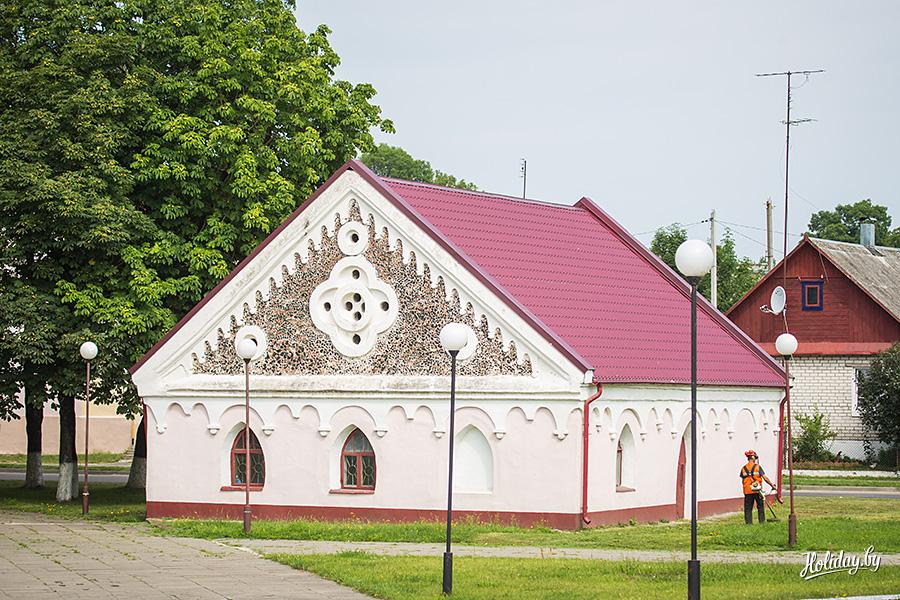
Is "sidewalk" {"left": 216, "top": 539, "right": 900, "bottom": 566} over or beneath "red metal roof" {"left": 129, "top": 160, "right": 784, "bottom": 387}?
beneath

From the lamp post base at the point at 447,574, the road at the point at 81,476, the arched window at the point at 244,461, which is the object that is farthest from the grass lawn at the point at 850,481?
the lamp post base at the point at 447,574

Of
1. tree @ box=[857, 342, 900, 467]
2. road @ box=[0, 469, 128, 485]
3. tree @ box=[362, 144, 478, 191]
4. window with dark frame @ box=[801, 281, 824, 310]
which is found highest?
tree @ box=[362, 144, 478, 191]

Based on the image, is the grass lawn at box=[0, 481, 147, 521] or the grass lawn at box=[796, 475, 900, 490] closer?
Answer: the grass lawn at box=[0, 481, 147, 521]

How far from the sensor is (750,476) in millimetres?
31266

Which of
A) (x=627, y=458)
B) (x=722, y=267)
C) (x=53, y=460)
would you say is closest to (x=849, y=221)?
(x=722, y=267)

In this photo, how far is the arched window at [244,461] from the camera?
1346 inches

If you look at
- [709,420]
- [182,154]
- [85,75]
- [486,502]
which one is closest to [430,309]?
[486,502]

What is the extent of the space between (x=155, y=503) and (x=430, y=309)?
317 inches

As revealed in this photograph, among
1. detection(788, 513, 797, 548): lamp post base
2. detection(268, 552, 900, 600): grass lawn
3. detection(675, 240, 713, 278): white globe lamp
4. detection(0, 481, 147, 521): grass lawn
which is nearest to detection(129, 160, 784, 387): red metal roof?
detection(0, 481, 147, 521): grass lawn

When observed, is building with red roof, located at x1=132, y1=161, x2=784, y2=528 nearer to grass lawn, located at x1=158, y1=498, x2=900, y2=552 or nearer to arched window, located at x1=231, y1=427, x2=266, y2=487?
arched window, located at x1=231, y1=427, x2=266, y2=487

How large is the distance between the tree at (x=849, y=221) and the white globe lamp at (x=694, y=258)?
83.2 metres

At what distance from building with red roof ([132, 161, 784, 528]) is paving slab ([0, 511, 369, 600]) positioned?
4.16m

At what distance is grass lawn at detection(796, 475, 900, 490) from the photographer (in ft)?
159

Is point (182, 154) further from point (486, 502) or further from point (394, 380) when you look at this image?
point (486, 502)
